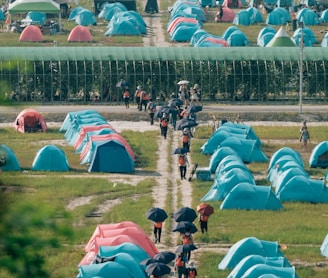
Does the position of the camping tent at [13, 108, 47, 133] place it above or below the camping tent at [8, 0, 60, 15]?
below

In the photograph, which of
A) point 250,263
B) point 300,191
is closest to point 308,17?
point 300,191

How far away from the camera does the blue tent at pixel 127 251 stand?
30.1 meters

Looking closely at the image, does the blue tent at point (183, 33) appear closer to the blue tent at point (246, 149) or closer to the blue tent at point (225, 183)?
the blue tent at point (246, 149)

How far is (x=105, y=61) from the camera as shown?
64125 mm

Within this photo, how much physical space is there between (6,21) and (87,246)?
63864mm

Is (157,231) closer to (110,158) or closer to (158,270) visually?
(158,270)

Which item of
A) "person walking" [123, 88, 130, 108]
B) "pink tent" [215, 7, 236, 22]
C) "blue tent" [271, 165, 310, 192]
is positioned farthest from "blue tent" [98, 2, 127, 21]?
"blue tent" [271, 165, 310, 192]

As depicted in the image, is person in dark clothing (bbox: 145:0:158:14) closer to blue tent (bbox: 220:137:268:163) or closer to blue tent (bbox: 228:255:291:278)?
blue tent (bbox: 220:137:268:163)

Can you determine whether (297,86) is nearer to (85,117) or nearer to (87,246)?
(85,117)

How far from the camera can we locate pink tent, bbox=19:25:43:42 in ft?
279

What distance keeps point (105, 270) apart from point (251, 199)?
12.3m

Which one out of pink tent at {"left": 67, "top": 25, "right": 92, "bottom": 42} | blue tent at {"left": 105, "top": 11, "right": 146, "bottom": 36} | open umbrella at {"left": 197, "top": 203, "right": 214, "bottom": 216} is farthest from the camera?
blue tent at {"left": 105, "top": 11, "right": 146, "bottom": 36}

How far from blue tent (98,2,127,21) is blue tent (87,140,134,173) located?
52367 millimetres

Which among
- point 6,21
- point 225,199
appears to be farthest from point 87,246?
point 6,21
